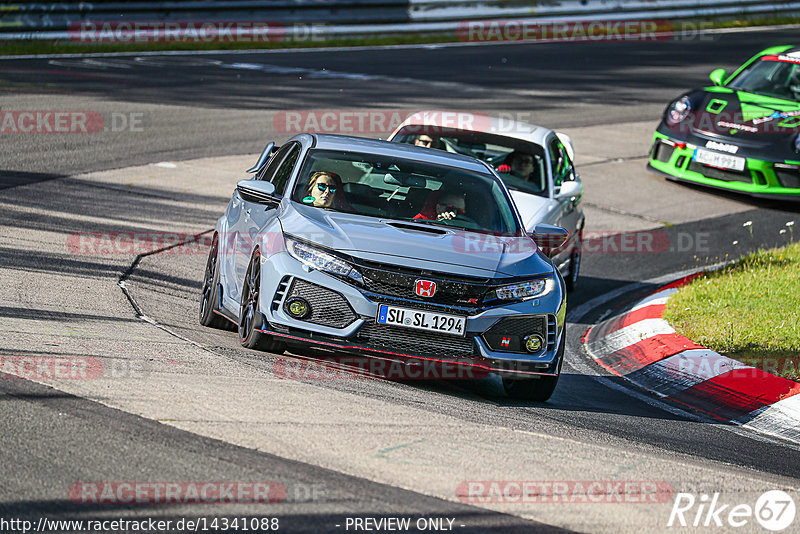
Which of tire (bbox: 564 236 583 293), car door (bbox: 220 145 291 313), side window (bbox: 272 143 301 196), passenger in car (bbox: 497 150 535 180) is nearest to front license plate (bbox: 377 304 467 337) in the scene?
car door (bbox: 220 145 291 313)

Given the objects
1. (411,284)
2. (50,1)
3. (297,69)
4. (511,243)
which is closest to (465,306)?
(411,284)

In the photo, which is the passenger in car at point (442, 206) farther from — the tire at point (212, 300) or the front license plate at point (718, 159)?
the front license plate at point (718, 159)

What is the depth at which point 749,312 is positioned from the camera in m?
9.62

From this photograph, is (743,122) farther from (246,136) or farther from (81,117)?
(81,117)

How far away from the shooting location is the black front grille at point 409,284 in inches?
259

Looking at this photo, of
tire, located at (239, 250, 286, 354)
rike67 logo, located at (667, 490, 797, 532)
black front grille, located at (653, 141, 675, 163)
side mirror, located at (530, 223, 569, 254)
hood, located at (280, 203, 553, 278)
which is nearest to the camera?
rike67 logo, located at (667, 490, 797, 532)

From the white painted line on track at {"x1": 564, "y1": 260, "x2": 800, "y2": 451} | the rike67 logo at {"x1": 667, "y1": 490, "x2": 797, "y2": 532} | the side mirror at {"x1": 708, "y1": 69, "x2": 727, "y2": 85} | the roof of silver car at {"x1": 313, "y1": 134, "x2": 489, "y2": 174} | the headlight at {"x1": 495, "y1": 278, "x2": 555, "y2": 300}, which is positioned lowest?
the white painted line on track at {"x1": 564, "y1": 260, "x2": 800, "y2": 451}

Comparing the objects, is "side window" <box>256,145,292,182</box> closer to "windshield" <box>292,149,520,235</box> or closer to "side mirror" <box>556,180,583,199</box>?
"windshield" <box>292,149,520,235</box>

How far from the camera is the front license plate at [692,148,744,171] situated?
47.8 feet

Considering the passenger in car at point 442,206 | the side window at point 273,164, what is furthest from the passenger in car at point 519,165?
the passenger in car at point 442,206

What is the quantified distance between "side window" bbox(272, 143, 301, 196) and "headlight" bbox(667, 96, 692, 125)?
8.41 m

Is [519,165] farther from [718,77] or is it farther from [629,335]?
[718,77]

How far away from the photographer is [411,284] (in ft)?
21.6

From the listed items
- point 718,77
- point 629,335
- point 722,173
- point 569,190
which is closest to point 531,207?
point 569,190
